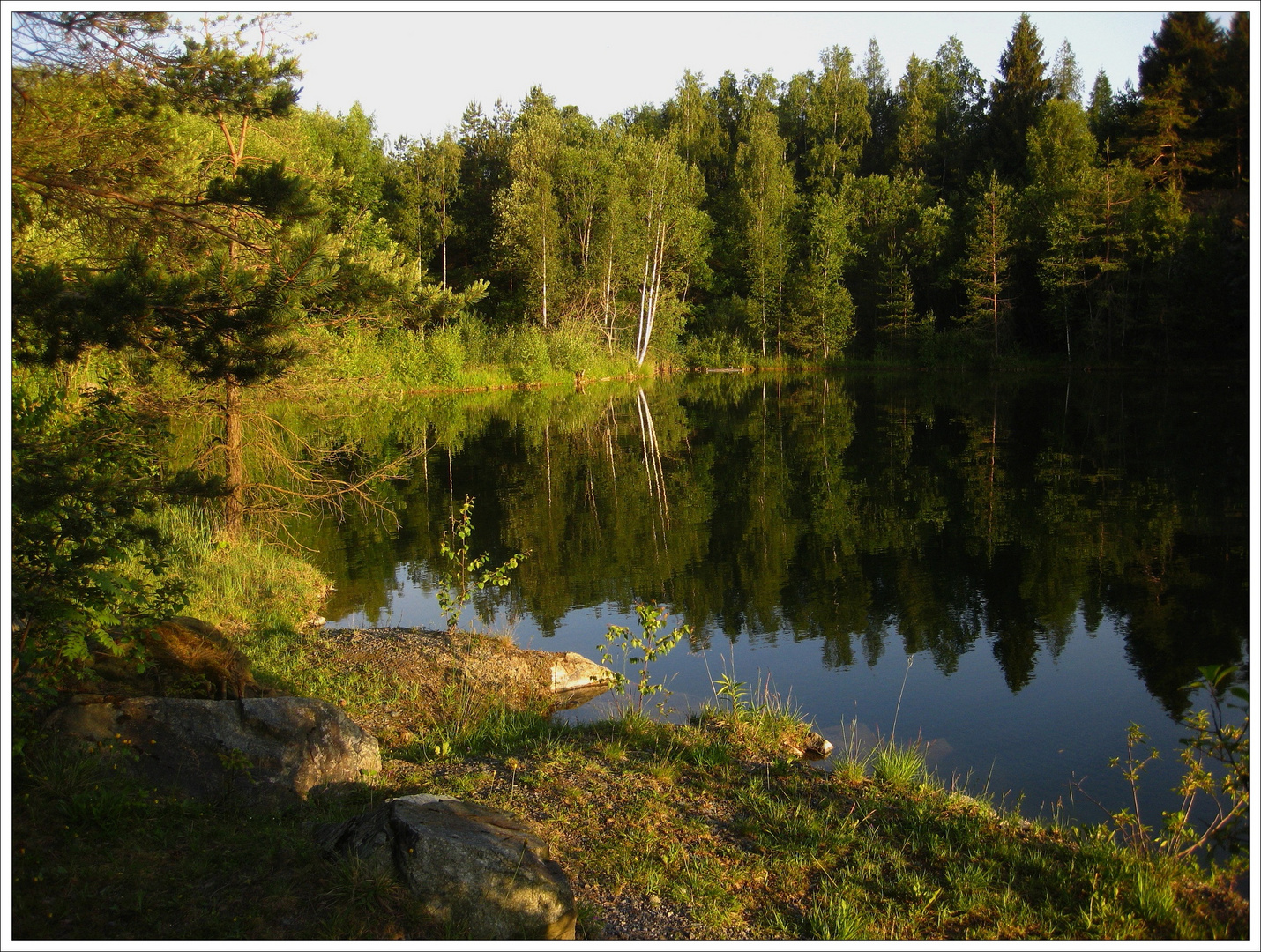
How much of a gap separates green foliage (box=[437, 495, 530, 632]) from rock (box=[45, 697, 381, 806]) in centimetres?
294

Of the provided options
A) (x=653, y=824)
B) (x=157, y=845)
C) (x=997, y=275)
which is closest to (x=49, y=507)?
(x=157, y=845)

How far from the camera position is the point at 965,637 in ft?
31.5

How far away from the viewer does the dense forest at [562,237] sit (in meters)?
5.80

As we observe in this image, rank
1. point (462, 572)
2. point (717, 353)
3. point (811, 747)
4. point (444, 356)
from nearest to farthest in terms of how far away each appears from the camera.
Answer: point (811, 747) < point (462, 572) < point (444, 356) < point (717, 353)

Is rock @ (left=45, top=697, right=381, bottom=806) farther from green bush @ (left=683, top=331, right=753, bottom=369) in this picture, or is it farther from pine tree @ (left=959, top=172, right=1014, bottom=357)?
green bush @ (left=683, top=331, right=753, bottom=369)

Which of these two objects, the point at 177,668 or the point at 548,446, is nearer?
the point at 177,668

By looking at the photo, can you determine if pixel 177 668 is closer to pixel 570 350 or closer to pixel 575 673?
pixel 575 673

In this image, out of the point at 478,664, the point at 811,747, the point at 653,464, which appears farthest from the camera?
the point at 653,464

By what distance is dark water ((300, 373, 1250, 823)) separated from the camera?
7.92 meters

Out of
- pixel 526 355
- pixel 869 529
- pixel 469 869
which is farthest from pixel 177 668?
pixel 526 355

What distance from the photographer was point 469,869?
150 inches

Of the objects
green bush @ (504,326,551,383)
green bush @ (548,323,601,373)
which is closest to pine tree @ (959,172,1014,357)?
green bush @ (548,323,601,373)

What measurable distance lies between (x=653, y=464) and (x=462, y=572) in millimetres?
12049

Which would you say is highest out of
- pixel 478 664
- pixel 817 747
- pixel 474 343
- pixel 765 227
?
pixel 765 227
